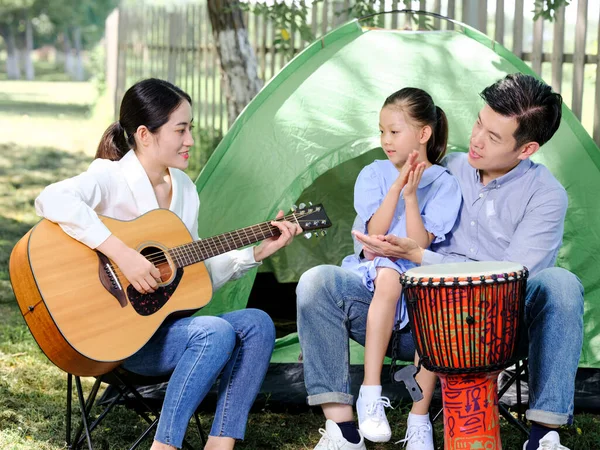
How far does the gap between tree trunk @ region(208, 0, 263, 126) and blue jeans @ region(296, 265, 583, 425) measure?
12.7ft

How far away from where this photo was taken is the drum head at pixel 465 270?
279 centimetres

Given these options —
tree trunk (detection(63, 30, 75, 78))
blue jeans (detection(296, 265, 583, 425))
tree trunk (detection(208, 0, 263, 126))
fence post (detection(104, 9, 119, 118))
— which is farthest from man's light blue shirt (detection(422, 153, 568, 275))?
tree trunk (detection(63, 30, 75, 78))

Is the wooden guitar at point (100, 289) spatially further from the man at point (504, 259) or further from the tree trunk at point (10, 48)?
the tree trunk at point (10, 48)

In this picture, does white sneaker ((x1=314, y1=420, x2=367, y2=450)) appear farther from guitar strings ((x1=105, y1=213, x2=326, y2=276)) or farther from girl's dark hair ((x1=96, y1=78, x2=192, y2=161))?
girl's dark hair ((x1=96, y1=78, x2=192, y2=161))

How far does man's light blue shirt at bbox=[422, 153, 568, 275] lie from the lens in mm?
3107

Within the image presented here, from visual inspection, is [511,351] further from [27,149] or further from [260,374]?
[27,149]

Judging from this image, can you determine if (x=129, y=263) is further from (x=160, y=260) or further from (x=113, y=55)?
(x=113, y=55)

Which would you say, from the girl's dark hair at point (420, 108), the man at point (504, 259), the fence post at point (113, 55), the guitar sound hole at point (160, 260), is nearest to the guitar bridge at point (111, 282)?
the guitar sound hole at point (160, 260)

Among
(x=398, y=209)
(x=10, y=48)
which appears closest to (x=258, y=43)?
(x=398, y=209)

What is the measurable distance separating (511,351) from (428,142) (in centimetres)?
92

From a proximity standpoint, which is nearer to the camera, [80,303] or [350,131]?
[80,303]

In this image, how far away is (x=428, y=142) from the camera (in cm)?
342

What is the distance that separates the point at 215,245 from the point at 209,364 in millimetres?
450

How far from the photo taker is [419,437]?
3086 mm
